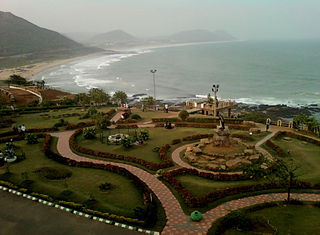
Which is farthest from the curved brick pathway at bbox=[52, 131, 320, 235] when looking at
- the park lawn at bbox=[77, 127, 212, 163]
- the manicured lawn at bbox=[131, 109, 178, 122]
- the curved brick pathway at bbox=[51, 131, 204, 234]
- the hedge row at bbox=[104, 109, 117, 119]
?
the manicured lawn at bbox=[131, 109, 178, 122]

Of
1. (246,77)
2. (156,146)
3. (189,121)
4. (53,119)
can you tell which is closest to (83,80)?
(246,77)

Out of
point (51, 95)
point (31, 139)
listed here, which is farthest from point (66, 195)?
point (51, 95)

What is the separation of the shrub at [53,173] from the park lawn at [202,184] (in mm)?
10153

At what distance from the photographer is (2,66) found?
17050 centimetres

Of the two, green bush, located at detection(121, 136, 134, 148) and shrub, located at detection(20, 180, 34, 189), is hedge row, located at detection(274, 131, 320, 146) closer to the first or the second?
green bush, located at detection(121, 136, 134, 148)

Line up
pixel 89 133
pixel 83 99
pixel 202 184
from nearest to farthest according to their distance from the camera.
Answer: pixel 202 184 → pixel 89 133 → pixel 83 99

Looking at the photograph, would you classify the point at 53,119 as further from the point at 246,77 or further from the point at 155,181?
the point at 246,77

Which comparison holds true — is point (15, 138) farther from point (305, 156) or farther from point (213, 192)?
point (305, 156)

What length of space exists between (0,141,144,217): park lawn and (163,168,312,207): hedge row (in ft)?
10.4

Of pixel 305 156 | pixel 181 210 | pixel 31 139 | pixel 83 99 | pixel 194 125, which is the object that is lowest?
pixel 181 210

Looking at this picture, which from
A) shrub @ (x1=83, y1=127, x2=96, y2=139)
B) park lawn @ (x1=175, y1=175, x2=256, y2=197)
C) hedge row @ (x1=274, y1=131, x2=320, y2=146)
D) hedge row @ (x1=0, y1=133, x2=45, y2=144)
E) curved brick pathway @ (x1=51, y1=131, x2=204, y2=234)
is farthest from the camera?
shrub @ (x1=83, y1=127, x2=96, y2=139)

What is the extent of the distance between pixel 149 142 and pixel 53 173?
13149 mm

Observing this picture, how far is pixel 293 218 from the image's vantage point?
775 inches

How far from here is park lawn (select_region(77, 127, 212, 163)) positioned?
3241cm
